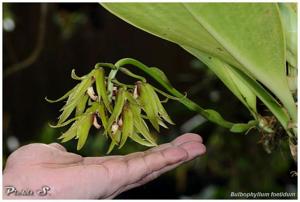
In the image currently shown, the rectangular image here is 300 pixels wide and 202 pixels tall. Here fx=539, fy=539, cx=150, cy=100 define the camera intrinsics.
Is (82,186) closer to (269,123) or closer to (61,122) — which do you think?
(61,122)

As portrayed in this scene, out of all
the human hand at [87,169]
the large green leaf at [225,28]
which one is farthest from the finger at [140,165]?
the large green leaf at [225,28]

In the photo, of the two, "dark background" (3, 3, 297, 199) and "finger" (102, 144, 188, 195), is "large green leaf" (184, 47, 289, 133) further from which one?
"dark background" (3, 3, 297, 199)

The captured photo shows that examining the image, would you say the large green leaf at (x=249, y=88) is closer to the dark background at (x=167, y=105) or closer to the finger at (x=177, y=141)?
the finger at (x=177, y=141)

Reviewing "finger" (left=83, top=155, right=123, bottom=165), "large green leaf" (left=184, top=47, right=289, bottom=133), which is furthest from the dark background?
"large green leaf" (left=184, top=47, right=289, bottom=133)

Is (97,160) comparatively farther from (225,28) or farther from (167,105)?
(167,105)

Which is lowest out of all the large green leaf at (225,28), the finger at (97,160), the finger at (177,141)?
the finger at (97,160)
